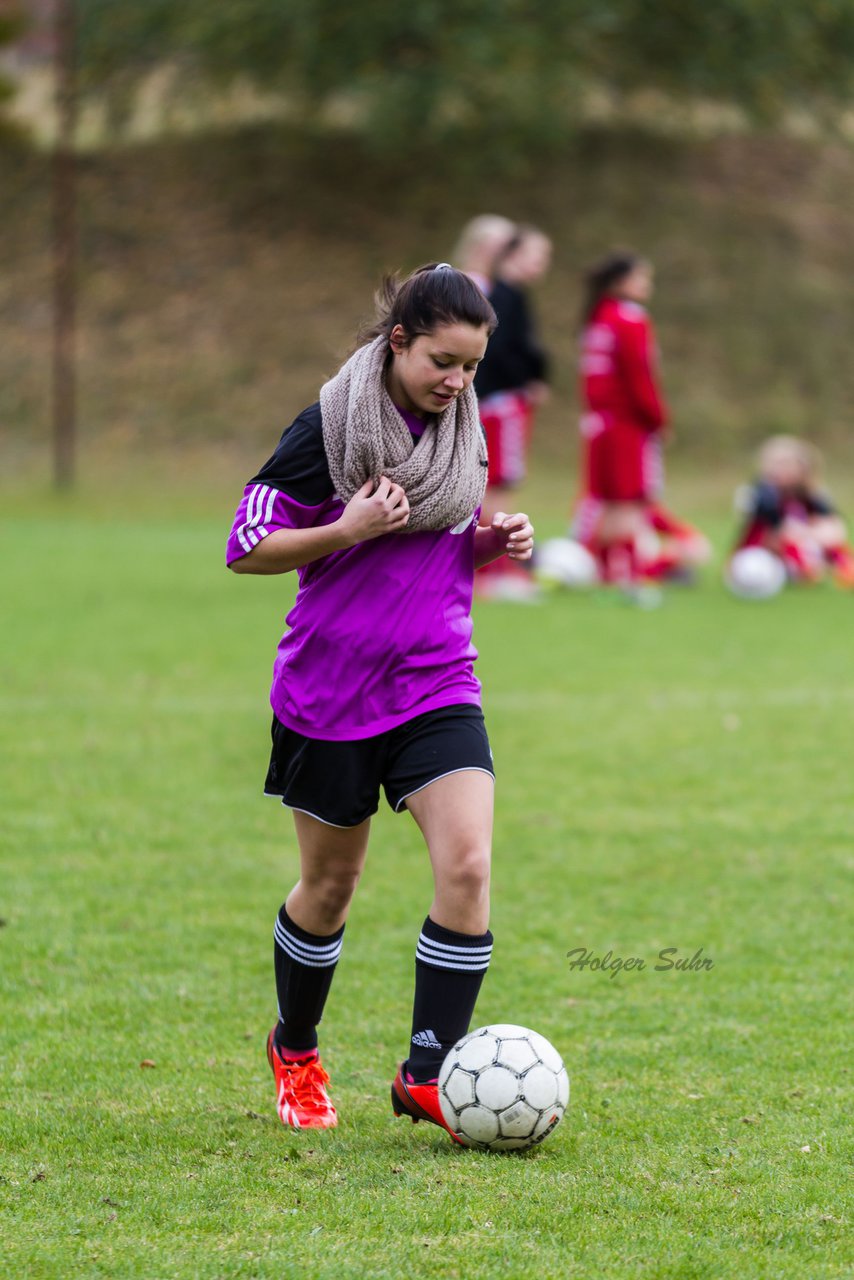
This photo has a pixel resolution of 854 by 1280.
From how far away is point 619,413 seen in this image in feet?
42.8

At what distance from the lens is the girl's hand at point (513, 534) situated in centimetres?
371

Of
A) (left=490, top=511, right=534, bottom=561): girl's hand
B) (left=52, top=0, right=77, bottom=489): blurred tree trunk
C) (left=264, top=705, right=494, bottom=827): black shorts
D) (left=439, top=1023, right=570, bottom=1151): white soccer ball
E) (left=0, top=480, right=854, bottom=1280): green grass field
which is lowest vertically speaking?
(left=0, top=480, right=854, bottom=1280): green grass field

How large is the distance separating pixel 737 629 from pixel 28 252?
23398mm

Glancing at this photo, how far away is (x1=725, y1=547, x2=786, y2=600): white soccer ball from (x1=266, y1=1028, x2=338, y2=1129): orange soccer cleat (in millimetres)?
10372

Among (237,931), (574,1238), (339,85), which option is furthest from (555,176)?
(574,1238)

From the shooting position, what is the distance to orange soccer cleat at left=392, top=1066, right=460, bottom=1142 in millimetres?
3594

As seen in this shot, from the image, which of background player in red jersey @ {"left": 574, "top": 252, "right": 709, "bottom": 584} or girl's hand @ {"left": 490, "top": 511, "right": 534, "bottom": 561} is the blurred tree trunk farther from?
girl's hand @ {"left": 490, "top": 511, "right": 534, "bottom": 561}

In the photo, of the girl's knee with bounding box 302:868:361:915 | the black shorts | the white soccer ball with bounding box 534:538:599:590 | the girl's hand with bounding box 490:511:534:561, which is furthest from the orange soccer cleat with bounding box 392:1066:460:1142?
the white soccer ball with bounding box 534:538:599:590

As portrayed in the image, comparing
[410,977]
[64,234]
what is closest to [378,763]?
[410,977]

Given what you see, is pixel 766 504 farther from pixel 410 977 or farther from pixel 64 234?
pixel 64 234

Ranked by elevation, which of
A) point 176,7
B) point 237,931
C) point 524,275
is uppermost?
point 176,7

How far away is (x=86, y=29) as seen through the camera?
34.1 meters

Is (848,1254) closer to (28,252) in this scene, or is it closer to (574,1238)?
(574,1238)

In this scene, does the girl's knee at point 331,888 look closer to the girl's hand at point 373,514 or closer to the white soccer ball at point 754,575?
the girl's hand at point 373,514
